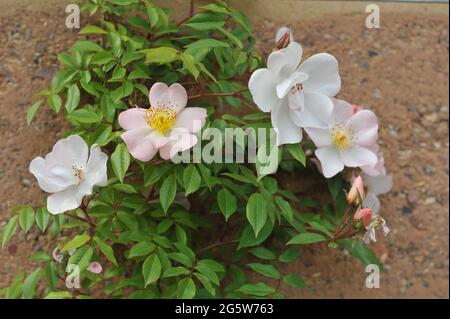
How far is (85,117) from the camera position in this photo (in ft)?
4.45

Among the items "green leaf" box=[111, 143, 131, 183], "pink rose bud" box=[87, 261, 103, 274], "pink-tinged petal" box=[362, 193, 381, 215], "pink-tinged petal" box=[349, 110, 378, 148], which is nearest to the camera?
"green leaf" box=[111, 143, 131, 183]

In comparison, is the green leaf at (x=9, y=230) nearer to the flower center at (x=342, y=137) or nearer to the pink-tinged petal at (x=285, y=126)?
the pink-tinged petal at (x=285, y=126)

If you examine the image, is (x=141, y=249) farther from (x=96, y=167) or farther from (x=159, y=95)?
(x=159, y=95)

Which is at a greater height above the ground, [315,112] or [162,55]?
[162,55]

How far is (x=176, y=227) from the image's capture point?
4.78 feet

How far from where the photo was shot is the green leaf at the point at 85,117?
1351 mm

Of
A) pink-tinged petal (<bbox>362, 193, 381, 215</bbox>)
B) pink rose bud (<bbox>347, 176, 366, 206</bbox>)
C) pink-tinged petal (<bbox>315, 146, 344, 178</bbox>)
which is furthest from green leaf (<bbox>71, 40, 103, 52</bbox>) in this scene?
pink-tinged petal (<bbox>362, 193, 381, 215</bbox>)

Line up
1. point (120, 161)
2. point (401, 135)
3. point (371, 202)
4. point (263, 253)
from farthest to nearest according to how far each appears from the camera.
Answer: point (401, 135), point (371, 202), point (263, 253), point (120, 161)

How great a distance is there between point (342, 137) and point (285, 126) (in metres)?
0.17

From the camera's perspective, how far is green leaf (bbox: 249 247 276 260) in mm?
1484

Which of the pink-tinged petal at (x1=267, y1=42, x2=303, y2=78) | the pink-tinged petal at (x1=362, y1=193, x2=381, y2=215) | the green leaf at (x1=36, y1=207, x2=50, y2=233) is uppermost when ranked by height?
the pink-tinged petal at (x1=267, y1=42, x2=303, y2=78)

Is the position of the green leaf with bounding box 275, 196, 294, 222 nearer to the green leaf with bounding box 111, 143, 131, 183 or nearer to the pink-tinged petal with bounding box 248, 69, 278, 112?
the pink-tinged petal with bounding box 248, 69, 278, 112

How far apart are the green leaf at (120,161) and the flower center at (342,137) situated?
1.57ft

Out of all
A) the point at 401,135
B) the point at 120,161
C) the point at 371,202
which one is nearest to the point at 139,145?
the point at 120,161
